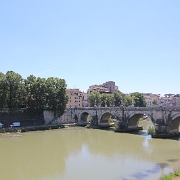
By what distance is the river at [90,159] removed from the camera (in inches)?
578

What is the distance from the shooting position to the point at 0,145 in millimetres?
24375

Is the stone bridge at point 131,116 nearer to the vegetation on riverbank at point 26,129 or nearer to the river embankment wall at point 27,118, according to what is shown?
the river embankment wall at point 27,118

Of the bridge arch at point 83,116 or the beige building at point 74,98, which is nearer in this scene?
the bridge arch at point 83,116

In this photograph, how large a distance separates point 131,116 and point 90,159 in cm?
1584

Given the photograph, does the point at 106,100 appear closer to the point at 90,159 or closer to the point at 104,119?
the point at 104,119

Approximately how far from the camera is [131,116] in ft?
109

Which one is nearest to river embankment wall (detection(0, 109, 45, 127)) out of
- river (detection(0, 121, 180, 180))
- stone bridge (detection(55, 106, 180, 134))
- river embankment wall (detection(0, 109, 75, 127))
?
river embankment wall (detection(0, 109, 75, 127))

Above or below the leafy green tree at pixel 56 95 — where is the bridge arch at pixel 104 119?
below

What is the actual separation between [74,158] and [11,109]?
2157 centimetres

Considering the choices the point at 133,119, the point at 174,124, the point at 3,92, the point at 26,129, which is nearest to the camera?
the point at 174,124

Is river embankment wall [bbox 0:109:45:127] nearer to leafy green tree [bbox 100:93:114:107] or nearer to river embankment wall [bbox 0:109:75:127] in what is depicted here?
river embankment wall [bbox 0:109:75:127]

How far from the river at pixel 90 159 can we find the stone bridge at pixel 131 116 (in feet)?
7.96

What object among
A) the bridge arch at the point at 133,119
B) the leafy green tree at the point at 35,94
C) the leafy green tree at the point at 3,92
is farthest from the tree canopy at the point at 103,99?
the leafy green tree at the point at 3,92

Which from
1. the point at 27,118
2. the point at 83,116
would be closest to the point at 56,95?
the point at 27,118
